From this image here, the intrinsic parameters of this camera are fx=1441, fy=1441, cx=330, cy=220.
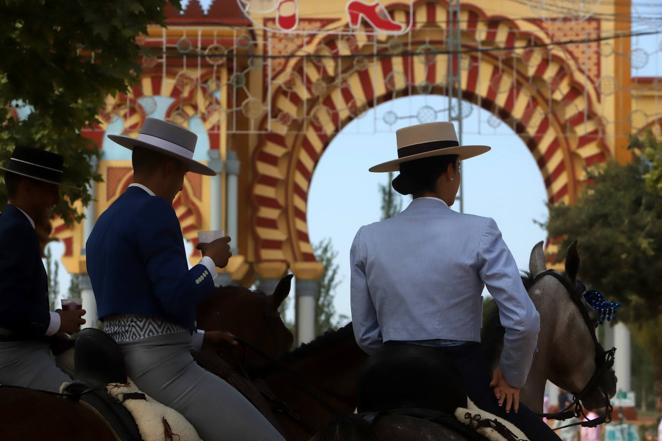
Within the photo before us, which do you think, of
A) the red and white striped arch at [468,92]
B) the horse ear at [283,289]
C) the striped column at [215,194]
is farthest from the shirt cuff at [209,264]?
the red and white striped arch at [468,92]

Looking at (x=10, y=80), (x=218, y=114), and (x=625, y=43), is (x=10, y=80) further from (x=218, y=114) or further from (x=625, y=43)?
(x=625, y=43)

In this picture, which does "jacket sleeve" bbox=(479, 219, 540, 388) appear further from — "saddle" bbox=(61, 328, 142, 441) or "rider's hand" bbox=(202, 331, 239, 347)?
"rider's hand" bbox=(202, 331, 239, 347)

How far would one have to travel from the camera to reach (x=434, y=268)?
16.2 feet

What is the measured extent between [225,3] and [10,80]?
1992 cm

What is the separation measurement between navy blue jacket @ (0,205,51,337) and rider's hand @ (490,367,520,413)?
1.78m

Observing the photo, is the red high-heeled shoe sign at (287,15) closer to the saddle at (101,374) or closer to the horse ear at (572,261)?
the horse ear at (572,261)

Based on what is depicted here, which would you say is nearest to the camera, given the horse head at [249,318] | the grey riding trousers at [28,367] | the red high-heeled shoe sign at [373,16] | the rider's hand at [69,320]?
the grey riding trousers at [28,367]

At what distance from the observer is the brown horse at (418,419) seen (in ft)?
14.5

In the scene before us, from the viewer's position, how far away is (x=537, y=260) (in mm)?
6395

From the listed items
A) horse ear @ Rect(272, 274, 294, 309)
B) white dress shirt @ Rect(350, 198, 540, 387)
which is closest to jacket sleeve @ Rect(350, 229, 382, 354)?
white dress shirt @ Rect(350, 198, 540, 387)

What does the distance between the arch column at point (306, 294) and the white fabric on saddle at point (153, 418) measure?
26139 millimetres

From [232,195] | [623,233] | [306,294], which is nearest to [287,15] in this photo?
[232,195]

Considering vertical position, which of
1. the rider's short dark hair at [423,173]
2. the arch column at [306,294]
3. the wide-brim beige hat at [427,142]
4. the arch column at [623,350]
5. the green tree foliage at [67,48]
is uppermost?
the green tree foliage at [67,48]

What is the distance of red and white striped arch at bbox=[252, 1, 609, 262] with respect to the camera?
32125mm
